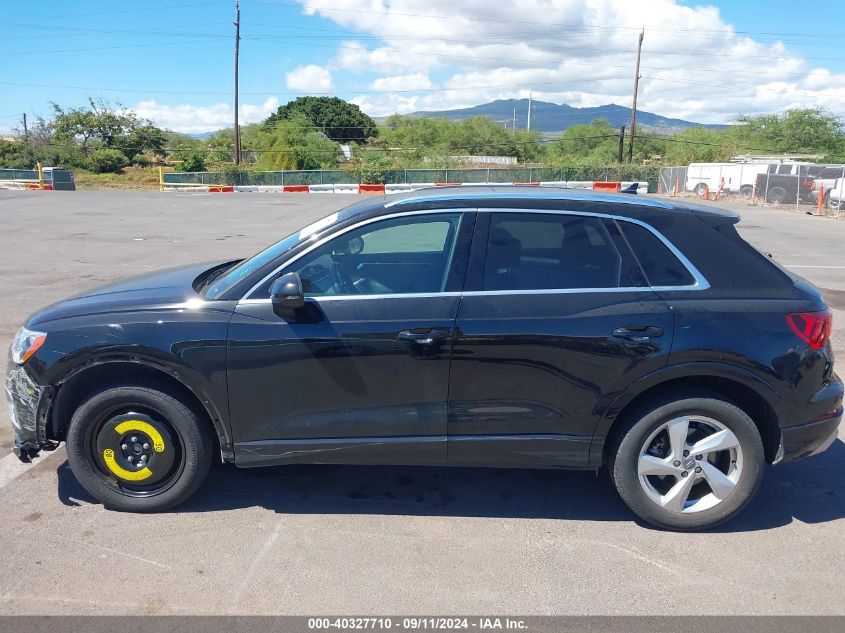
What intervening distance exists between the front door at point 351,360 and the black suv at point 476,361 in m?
0.01

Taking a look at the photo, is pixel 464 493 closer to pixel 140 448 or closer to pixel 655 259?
pixel 655 259

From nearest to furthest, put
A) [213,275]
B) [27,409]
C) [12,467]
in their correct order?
1. [27,409]
2. [12,467]
3. [213,275]

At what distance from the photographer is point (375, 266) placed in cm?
392

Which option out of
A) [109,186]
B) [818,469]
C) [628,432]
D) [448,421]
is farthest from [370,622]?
[109,186]

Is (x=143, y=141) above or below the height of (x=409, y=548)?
above

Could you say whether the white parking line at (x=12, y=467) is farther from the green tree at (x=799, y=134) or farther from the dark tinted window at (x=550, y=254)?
the green tree at (x=799, y=134)

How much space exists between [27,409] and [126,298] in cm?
78

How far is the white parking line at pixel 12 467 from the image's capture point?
14.0 feet

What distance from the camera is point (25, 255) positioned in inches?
530

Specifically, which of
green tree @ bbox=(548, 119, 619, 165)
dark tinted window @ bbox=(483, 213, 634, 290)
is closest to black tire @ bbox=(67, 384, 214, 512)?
dark tinted window @ bbox=(483, 213, 634, 290)

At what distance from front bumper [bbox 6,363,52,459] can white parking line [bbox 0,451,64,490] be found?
0.54 meters

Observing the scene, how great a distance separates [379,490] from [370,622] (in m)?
1.23

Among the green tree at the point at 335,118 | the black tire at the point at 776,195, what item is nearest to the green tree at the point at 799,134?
the black tire at the point at 776,195

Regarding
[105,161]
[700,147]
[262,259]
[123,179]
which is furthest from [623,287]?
[700,147]
